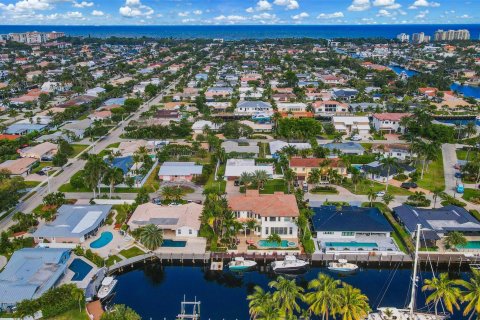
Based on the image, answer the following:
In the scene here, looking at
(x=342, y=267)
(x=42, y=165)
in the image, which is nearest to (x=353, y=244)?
(x=342, y=267)

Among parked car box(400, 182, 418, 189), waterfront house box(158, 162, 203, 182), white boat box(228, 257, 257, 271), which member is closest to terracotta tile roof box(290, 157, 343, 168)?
parked car box(400, 182, 418, 189)

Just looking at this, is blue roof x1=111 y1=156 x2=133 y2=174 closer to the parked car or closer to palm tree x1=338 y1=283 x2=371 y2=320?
the parked car

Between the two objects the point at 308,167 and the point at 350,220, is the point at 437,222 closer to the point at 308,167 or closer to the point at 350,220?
the point at 350,220

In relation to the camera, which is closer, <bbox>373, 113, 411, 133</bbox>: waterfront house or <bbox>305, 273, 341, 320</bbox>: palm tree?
<bbox>305, 273, 341, 320</bbox>: palm tree

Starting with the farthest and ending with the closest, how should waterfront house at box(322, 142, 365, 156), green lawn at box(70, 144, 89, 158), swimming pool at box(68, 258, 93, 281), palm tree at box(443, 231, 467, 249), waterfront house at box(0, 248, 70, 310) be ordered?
green lawn at box(70, 144, 89, 158)
waterfront house at box(322, 142, 365, 156)
palm tree at box(443, 231, 467, 249)
swimming pool at box(68, 258, 93, 281)
waterfront house at box(0, 248, 70, 310)

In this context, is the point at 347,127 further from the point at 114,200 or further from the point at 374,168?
the point at 114,200

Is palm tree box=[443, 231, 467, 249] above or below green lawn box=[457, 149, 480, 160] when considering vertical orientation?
below

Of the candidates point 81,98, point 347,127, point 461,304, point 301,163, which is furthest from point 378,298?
point 81,98
